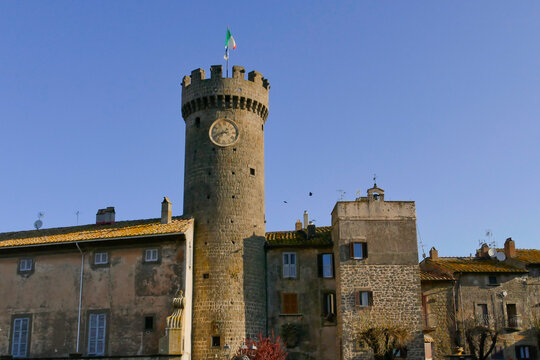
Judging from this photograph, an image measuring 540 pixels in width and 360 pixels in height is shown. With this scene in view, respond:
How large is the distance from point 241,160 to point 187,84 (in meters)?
6.61

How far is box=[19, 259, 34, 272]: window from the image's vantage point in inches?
1549

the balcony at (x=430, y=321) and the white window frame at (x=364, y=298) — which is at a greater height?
the white window frame at (x=364, y=298)

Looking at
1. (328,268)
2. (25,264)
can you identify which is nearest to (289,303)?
(328,268)

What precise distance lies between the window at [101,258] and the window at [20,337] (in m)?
5.25

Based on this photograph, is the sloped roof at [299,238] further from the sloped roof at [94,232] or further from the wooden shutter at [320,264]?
Answer: the sloped roof at [94,232]

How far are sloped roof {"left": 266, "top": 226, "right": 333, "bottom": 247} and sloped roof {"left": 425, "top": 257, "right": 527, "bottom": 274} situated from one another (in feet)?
27.6

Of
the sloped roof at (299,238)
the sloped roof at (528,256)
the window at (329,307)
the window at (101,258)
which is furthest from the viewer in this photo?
the sloped roof at (528,256)

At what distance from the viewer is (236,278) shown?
38438 mm

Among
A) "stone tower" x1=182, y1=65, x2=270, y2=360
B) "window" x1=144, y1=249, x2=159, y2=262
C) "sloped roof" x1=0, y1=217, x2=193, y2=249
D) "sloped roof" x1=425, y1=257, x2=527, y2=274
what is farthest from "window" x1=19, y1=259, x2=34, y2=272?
"sloped roof" x1=425, y1=257, x2=527, y2=274

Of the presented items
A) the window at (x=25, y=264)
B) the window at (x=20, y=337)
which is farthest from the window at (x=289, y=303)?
the window at (x=25, y=264)

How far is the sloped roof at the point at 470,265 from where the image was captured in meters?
44.2

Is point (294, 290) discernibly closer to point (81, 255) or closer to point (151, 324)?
point (151, 324)

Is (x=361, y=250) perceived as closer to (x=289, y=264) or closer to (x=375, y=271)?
(x=375, y=271)

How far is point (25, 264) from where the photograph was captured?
3950 centimetres
